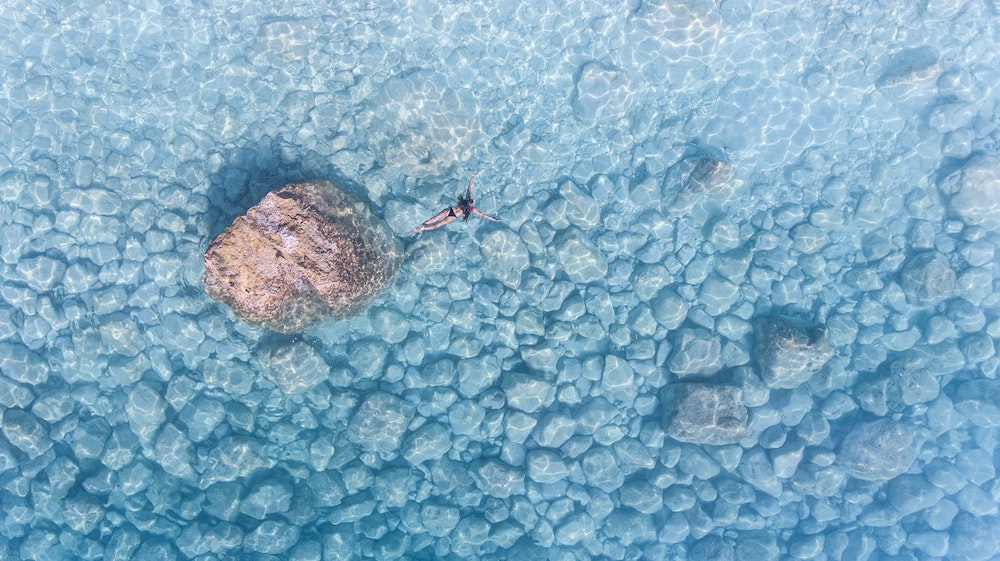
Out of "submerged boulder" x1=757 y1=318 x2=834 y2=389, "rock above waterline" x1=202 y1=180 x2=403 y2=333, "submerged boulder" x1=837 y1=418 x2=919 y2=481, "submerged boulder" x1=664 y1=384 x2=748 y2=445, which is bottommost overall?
"submerged boulder" x1=837 y1=418 x2=919 y2=481

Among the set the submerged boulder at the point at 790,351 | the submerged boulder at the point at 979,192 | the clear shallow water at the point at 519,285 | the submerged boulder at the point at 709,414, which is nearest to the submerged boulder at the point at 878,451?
the clear shallow water at the point at 519,285

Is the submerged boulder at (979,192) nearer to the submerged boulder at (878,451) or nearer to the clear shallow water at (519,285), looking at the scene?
the clear shallow water at (519,285)

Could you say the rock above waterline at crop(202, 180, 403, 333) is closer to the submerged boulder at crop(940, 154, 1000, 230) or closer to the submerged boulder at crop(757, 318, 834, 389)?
the submerged boulder at crop(757, 318, 834, 389)

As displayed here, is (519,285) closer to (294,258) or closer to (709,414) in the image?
(294,258)

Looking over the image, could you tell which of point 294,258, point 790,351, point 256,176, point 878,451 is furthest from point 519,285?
point 878,451

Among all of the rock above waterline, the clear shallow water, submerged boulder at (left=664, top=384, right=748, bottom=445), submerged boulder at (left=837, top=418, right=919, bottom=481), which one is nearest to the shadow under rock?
the clear shallow water

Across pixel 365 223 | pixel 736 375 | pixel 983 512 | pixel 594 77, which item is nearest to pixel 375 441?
pixel 365 223
